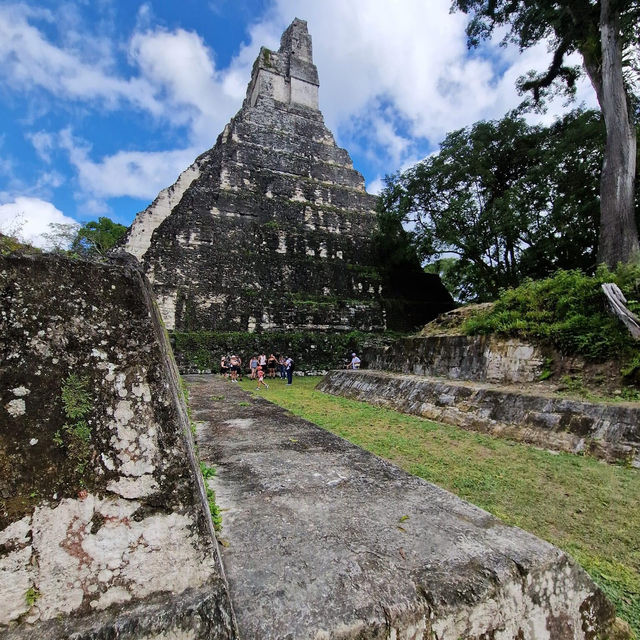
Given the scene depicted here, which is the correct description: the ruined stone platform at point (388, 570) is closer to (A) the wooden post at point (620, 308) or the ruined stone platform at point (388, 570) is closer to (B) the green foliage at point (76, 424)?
(B) the green foliage at point (76, 424)

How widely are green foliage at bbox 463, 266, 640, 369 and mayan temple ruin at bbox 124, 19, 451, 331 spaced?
9.57m

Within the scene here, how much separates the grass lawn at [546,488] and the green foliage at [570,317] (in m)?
2.02

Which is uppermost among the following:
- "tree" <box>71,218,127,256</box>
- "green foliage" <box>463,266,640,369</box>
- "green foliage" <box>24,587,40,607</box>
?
"tree" <box>71,218,127,256</box>

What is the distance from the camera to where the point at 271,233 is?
1590 centimetres

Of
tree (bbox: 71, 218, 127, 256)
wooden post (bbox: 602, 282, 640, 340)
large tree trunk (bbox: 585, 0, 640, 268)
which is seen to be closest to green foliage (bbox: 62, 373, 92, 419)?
wooden post (bbox: 602, 282, 640, 340)

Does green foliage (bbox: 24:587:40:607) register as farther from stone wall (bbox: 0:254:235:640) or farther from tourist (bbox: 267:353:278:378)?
tourist (bbox: 267:353:278:378)

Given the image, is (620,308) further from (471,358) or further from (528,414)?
(471,358)

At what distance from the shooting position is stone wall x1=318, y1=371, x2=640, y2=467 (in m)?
3.40

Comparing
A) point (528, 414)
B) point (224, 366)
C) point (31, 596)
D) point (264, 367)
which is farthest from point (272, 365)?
point (31, 596)

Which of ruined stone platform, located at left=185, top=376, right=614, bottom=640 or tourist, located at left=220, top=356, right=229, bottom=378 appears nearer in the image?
ruined stone platform, located at left=185, top=376, right=614, bottom=640

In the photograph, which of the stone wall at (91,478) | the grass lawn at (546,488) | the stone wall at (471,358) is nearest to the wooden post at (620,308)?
the stone wall at (471,358)

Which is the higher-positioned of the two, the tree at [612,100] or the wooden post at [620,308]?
the tree at [612,100]

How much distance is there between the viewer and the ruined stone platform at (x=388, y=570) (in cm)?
98

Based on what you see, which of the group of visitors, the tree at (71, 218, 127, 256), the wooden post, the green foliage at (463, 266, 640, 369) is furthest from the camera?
the tree at (71, 218, 127, 256)
